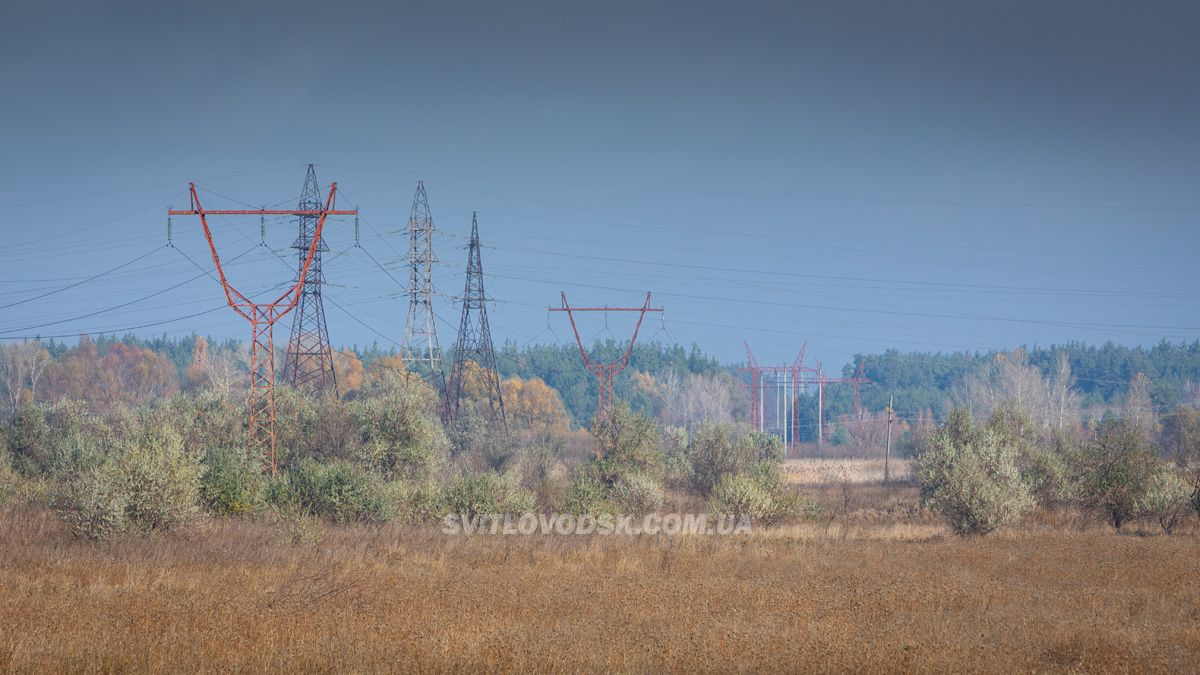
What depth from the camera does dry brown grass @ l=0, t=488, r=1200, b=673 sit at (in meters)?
14.6

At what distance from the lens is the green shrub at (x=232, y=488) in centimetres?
3522

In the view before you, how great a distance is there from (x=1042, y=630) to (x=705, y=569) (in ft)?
31.5

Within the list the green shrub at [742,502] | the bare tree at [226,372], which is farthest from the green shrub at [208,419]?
the green shrub at [742,502]

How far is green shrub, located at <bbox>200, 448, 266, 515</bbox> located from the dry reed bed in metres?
5.20

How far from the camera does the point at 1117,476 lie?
130 feet

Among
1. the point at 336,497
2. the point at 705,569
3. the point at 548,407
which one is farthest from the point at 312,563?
the point at 548,407

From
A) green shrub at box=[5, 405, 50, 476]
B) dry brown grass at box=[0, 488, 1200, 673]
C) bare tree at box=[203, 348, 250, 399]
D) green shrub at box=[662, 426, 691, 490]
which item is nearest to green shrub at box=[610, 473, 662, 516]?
dry brown grass at box=[0, 488, 1200, 673]

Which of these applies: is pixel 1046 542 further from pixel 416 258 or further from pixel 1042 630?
pixel 416 258

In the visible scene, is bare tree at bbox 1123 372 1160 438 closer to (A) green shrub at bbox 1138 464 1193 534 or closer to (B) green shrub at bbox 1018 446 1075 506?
(B) green shrub at bbox 1018 446 1075 506

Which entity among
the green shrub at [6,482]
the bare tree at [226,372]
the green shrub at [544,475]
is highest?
the bare tree at [226,372]

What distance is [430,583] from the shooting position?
2177 cm

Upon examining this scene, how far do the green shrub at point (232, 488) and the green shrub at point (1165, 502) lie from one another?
110ft

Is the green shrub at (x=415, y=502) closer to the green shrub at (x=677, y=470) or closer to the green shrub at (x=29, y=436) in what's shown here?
the green shrub at (x=677, y=470)

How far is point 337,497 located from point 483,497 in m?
5.73
